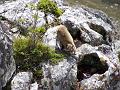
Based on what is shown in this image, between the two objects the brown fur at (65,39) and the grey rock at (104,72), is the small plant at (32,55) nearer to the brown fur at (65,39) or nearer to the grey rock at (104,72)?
the brown fur at (65,39)

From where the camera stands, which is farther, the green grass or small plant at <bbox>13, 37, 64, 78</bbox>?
the green grass

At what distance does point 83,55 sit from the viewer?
1736 cm

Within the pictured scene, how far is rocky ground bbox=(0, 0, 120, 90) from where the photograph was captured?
47.2ft

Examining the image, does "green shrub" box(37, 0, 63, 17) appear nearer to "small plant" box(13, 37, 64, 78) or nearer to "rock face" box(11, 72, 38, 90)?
"small plant" box(13, 37, 64, 78)

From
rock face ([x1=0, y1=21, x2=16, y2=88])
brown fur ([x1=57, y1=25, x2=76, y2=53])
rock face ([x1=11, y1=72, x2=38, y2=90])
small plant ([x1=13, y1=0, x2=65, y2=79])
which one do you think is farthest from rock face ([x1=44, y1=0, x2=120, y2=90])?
rock face ([x1=0, y1=21, x2=16, y2=88])

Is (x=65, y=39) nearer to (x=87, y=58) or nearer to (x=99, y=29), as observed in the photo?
(x=87, y=58)

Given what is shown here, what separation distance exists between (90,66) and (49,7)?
3230 mm

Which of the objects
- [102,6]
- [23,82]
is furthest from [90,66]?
[102,6]

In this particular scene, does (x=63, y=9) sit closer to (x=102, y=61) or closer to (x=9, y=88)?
(x=102, y=61)

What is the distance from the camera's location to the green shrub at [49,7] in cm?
1866

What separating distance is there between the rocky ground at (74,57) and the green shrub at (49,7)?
27 centimetres

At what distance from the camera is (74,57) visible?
16531mm

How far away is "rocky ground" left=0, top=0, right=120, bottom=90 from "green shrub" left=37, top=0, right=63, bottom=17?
0.27m

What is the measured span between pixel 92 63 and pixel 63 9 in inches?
135
